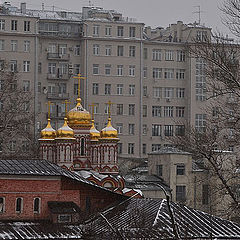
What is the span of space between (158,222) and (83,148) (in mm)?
24896

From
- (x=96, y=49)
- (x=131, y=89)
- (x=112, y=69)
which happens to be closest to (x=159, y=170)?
(x=131, y=89)

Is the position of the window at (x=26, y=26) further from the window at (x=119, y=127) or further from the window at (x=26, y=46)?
the window at (x=119, y=127)

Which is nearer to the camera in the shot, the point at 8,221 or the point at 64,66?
the point at 8,221

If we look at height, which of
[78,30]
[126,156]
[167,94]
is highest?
[78,30]

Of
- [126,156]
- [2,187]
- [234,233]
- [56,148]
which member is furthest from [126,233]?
[126,156]

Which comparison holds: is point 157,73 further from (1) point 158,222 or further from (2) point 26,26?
(1) point 158,222

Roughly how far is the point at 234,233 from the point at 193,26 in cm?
5961

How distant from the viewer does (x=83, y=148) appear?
59312mm

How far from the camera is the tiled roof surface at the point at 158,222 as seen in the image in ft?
107

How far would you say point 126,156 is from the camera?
89875 millimetres

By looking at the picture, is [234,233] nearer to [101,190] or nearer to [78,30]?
[101,190]

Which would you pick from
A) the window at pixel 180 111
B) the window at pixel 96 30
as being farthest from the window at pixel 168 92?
the window at pixel 96 30

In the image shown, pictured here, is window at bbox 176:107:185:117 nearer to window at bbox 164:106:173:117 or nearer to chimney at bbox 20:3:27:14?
window at bbox 164:106:173:117

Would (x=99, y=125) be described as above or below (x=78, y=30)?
below
